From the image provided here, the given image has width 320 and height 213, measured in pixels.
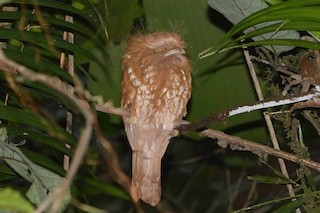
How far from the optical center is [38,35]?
1.17m

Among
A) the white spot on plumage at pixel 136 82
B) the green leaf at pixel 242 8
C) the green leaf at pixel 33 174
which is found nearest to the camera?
the green leaf at pixel 33 174

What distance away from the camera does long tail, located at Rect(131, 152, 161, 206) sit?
4.35 feet

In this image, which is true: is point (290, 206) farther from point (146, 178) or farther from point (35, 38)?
point (35, 38)

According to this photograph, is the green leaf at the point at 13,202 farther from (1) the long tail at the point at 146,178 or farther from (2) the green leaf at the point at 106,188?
(2) the green leaf at the point at 106,188

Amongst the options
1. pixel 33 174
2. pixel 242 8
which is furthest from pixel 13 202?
pixel 242 8

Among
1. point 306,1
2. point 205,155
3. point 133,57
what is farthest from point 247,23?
point 205,155

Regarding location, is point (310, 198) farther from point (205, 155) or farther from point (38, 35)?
point (205, 155)

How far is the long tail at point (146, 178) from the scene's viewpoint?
4.35ft

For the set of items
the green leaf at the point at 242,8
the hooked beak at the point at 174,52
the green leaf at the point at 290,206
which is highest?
the green leaf at the point at 242,8

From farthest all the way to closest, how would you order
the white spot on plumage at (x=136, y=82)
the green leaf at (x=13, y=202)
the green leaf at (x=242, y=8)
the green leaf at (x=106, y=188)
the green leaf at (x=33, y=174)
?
the green leaf at (x=106, y=188)
the white spot on plumage at (x=136, y=82)
the green leaf at (x=242, y=8)
the green leaf at (x=33, y=174)
the green leaf at (x=13, y=202)

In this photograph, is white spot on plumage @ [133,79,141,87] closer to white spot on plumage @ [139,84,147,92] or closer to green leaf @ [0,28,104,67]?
white spot on plumage @ [139,84,147,92]

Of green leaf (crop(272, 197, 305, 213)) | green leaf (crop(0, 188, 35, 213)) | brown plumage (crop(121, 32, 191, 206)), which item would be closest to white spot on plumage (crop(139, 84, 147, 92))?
brown plumage (crop(121, 32, 191, 206))

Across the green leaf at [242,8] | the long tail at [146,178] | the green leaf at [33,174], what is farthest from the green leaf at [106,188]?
the green leaf at [33,174]

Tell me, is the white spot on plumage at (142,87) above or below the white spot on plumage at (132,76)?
below
